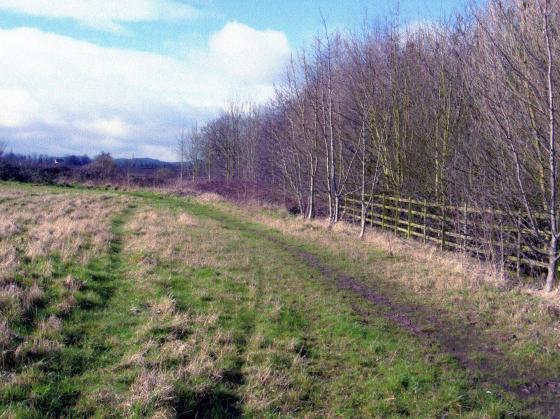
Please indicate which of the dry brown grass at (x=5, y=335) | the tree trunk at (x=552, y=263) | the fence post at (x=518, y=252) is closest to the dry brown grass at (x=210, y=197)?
the fence post at (x=518, y=252)

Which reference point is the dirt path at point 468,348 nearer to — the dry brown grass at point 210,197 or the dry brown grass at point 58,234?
the dry brown grass at point 58,234

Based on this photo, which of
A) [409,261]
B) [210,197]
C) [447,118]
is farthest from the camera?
[210,197]

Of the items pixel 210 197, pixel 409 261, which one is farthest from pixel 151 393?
pixel 210 197

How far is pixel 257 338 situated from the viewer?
19.0ft

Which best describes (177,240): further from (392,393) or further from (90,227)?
(392,393)

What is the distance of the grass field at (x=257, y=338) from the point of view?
4.24 metres

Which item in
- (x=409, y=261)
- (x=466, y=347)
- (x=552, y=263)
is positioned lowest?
(x=466, y=347)

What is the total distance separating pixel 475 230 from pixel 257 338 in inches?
328

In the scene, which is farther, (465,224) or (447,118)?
(447,118)

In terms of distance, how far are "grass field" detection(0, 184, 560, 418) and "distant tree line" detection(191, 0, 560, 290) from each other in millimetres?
2576

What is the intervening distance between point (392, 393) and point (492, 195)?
26.3 feet

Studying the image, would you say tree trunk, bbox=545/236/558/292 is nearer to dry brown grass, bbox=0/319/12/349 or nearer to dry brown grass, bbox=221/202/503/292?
dry brown grass, bbox=221/202/503/292

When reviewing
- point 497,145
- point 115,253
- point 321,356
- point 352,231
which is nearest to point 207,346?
point 321,356

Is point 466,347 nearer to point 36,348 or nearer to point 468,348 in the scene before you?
point 468,348
